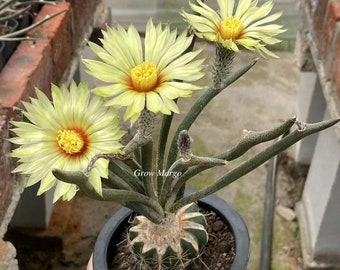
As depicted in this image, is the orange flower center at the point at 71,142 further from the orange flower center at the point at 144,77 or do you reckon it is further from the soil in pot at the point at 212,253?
the soil in pot at the point at 212,253

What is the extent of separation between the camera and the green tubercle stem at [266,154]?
70 cm

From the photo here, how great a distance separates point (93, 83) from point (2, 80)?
77 centimetres

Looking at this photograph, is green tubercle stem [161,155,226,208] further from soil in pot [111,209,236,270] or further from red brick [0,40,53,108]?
red brick [0,40,53,108]

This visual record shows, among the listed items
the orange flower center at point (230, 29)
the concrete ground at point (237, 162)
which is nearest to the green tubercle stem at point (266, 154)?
the orange flower center at point (230, 29)

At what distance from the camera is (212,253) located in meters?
0.97

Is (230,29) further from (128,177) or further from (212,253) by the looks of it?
(212,253)

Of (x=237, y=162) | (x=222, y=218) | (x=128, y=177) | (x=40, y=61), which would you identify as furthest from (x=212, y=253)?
(x=237, y=162)

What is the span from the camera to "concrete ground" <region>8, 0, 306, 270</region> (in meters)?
1.53

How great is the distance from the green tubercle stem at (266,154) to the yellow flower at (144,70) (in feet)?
0.52

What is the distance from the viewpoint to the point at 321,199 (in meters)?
1.45

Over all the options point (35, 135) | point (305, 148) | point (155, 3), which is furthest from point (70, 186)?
point (305, 148)

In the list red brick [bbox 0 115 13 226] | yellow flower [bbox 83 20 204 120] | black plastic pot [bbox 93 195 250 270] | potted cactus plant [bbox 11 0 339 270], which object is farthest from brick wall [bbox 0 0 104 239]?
yellow flower [bbox 83 20 204 120]

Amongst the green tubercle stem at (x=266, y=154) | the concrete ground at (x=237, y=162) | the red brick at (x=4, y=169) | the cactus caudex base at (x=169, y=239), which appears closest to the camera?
the green tubercle stem at (x=266, y=154)

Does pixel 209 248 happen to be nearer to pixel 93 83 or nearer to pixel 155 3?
pixel 155 3
